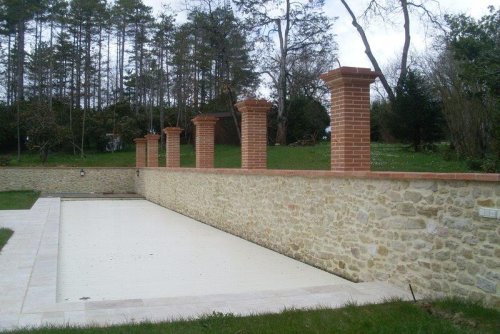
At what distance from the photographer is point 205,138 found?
1391cm

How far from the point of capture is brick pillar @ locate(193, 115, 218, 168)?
45.3 feet

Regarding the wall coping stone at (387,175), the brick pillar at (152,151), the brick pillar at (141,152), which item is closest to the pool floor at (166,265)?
the wall coping stone at (387,175)

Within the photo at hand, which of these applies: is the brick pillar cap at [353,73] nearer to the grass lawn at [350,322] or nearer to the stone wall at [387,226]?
the stone wall at [387,226]

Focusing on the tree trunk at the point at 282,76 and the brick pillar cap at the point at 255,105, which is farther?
the tree trunk at the point at 282,76

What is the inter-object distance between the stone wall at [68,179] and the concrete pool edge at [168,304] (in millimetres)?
22301

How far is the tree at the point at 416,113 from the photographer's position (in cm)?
2286

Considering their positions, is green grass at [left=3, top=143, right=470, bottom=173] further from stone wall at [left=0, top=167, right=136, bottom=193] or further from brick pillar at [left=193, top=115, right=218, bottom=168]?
brick pillar at [left=193, top=115, right=218, bottom=168]

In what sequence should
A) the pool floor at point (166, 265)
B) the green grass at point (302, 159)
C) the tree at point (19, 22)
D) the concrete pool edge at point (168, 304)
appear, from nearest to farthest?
the concrete pool edge at point (168, 304) < the pool floor at point (166, 265) < the green grass at point (302, 159) < the tree at point (19, 22)

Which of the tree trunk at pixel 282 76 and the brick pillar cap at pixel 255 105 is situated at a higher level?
the tree trunk at pixel 282 76

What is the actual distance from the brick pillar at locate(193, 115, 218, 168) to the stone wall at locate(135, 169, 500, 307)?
386 centimetres

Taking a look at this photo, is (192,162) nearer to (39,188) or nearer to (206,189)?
(39,188)

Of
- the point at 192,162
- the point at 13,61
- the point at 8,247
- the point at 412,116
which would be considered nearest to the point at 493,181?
the point at 8,247

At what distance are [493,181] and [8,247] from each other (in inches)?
305

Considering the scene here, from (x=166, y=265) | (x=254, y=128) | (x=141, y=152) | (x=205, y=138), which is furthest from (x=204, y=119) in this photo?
(x=141, y=152)
